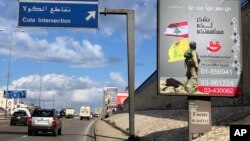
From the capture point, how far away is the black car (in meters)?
51.7

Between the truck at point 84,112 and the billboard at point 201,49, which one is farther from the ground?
the billboard at point 201,49

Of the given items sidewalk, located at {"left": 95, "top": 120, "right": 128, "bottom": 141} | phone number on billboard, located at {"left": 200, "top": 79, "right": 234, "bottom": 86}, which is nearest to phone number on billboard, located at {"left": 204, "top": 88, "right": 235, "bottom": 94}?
phone number on billboard, located at {"left": 200, "top": 79, "right": 234, "bottom": 86}

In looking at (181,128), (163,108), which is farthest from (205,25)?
(163,108)

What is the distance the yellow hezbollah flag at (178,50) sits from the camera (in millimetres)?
20328

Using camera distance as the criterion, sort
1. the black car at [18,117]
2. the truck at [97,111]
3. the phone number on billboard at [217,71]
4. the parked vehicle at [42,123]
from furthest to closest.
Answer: the truck at [97,111] → the black car at [18,117] → the parked vehicle at [42,123] → the phone number on billboard at [217,71]

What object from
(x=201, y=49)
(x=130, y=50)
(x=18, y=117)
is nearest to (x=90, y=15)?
(x=130, y=50)

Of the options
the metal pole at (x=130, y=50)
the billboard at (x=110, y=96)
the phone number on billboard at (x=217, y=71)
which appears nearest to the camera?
the phone number on billboard at (x=217, y=71)

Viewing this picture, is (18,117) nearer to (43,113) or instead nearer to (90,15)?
(43,113)

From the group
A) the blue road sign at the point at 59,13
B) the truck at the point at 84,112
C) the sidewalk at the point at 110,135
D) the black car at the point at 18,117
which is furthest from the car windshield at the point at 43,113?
the truck at the point at 84,112

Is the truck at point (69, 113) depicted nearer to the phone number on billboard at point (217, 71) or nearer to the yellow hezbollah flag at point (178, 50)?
the yellow hezbollah flag at point (178, 50)

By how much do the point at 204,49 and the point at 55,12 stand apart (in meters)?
10.6

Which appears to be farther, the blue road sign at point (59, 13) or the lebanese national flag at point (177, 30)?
the blue road sign at point (59, 13)

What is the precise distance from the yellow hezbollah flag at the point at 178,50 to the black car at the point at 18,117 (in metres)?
33.6

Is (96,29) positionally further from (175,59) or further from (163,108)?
(163,108)
